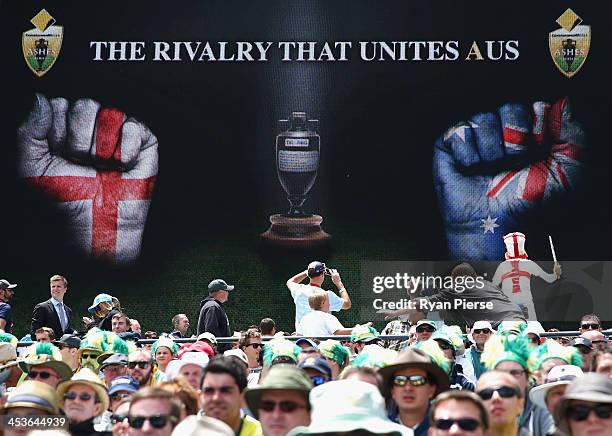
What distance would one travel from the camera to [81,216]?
650 inches

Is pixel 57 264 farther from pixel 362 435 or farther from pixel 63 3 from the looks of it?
pixel 362 435

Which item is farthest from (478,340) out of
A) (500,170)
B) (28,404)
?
(500,170)

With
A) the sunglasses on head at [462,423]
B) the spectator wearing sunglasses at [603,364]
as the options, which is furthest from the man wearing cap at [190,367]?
the sunglasses on head at [462,423]

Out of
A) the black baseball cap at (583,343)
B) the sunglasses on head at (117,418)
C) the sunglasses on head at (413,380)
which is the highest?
the black baseball cap at (583,343)

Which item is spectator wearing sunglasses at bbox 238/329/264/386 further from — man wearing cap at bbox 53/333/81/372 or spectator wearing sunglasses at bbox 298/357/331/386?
spectator wearing sunglasses at bbox 298/357/331/386

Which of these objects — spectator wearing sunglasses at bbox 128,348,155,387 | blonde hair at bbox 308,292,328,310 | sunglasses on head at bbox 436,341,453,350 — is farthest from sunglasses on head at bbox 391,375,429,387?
blonde hair at bbox 308,292,328,310

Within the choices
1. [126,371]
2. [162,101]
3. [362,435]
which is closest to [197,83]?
[162,101]

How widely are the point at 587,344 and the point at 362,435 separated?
→ 16.1 ft

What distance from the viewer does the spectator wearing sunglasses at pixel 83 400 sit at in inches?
273

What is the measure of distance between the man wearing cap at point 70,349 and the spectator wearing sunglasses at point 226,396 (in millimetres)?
4155

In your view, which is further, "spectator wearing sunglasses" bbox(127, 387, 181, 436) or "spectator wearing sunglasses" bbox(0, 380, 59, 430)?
"spectator wearing sunglasses" bbox(0, 380, 59, 430)

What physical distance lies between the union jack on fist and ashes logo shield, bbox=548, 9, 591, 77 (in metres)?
0.46

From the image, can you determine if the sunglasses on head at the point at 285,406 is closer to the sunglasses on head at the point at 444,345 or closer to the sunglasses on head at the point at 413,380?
the sunglasses on head at the point at 413,380

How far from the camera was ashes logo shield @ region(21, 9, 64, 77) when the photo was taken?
1655cm
